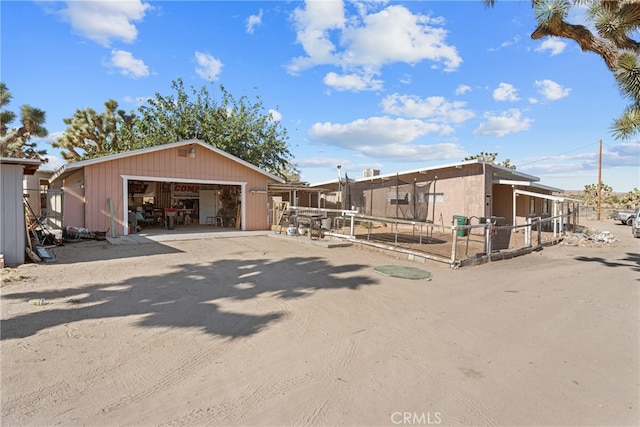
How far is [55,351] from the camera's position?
3576mm

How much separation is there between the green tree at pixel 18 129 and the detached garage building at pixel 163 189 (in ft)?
24.9

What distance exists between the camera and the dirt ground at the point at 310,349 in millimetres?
2711

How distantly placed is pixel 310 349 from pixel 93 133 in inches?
1125

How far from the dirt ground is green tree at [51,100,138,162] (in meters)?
22.1

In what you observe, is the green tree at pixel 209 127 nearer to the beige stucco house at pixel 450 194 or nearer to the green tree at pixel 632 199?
the beige stucco house at pixel 450 194

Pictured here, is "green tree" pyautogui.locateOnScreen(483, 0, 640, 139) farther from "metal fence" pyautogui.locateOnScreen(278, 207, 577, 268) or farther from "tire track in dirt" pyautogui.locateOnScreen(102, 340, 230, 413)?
"tire track in dirt" pyautogui.locateOnScreen(102, 340, 230, 413)

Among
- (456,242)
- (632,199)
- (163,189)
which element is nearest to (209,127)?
(163,189)

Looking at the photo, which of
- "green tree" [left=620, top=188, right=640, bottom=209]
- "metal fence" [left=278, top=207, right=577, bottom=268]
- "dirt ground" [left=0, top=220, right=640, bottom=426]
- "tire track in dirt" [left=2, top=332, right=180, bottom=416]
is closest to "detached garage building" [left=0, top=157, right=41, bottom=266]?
"dirt ground" [left=0, top=220, right=640, bottom=426]

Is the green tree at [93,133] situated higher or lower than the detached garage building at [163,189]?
higher

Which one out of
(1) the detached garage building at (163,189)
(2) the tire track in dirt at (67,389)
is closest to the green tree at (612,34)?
(2) the tire track in dirt at (67,389)

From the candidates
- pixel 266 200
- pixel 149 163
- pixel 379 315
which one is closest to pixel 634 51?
pixel 379 315

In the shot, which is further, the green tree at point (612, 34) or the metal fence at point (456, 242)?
the metal fence at point (456, 242)

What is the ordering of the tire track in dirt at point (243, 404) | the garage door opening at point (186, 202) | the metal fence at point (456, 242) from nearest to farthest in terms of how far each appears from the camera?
the tire track in dirt at point (243, 404)
the metal fence at point (456, 242)
the garage door opening at point (186, 202)

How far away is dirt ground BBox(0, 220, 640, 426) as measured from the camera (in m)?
2.71
